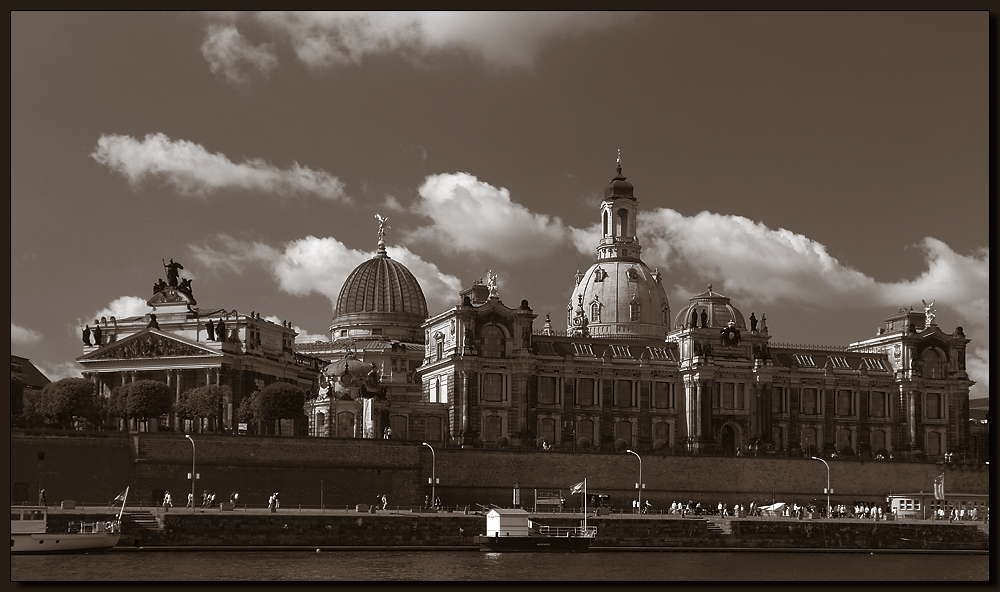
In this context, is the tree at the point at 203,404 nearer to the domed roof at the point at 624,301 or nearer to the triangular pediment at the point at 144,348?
the triangular pediment at the point at 144,348

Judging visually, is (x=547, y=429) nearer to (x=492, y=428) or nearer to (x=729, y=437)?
(x=492, y=428)

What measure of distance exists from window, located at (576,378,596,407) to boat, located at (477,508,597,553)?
3577cm

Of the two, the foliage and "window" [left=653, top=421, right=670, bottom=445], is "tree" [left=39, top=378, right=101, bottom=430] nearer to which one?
the foliage

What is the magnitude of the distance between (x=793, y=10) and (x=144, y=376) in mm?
80635

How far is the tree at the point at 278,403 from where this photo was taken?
104 meters

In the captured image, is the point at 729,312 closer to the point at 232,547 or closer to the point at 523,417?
the point at 523,417

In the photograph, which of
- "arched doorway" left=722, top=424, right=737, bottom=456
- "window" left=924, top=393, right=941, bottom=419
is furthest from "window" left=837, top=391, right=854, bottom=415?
"arched doorway" left=722, top=424, right=737, bottom=456

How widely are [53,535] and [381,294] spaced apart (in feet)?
246

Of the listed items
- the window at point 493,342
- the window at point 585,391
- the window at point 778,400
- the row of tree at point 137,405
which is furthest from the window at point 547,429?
the row of tree at point 137,405

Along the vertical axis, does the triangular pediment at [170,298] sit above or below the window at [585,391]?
above

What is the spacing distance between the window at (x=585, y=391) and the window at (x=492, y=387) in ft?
23.9

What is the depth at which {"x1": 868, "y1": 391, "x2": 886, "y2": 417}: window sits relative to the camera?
Answer: 396ft

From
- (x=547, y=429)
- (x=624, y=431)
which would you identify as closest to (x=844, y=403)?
(x=624, y=431)

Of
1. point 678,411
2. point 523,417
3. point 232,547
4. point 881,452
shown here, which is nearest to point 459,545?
point 232,547
